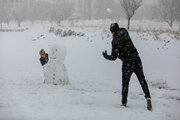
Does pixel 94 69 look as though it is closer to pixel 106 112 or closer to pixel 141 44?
pixel 141 44

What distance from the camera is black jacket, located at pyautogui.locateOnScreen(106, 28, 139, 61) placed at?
164 inches

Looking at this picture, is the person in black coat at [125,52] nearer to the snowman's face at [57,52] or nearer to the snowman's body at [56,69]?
the snowman's face at [57,52]

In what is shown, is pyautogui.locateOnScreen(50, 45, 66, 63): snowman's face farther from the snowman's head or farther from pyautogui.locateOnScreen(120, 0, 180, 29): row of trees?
pyautogui.locateOnScreen(120, 0, 180, 29): row of trees

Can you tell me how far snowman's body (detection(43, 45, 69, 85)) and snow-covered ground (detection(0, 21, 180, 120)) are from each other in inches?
11.3

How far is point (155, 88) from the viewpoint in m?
6.37

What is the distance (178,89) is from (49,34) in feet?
16.6

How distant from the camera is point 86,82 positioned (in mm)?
7055

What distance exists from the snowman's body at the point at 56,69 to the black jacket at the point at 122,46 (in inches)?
89.0

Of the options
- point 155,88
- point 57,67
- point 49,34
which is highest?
point 49,34

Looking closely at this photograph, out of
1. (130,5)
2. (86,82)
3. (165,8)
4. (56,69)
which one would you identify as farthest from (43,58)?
(165,8)

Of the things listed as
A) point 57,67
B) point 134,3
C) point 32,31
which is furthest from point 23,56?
point 134,3

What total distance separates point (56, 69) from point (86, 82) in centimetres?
111

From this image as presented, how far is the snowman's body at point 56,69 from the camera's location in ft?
20.4

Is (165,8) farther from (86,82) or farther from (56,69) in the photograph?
(56,69)
